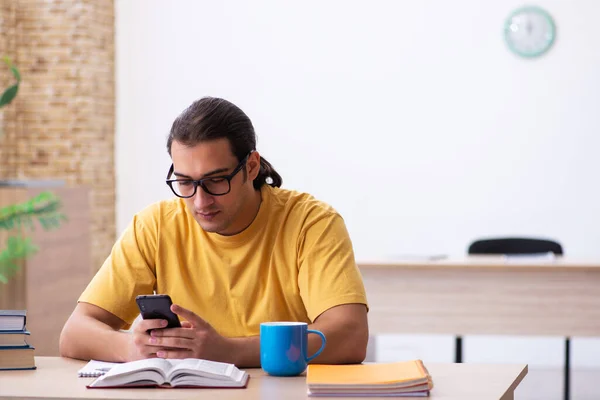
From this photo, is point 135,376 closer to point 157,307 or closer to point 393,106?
point 157,307

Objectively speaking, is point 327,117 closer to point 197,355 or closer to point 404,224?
point 404,224

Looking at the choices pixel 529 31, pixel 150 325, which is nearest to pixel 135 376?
pixel 150 325

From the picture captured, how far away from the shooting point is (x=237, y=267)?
2182mm

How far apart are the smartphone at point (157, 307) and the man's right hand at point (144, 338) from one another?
1 centimetres

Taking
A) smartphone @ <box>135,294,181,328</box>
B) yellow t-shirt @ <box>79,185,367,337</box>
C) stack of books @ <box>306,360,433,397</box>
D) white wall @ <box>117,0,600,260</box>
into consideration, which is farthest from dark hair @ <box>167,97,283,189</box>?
white wall @ <box>117,0,600,260</box>

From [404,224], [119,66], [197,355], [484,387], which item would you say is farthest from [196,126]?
[119,66]

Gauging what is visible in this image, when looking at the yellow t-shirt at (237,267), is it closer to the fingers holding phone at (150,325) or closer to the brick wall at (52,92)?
the fingers holding phone at (150,325)

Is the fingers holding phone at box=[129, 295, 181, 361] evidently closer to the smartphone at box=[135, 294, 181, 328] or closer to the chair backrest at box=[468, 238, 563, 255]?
the smartphone at box=[135, 294, 181, 328]

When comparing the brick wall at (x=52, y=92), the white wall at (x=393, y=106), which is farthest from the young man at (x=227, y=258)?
the brick wall at (x=52, y=92)

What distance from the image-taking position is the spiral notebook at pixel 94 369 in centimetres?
179

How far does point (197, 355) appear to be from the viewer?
1.83 metres

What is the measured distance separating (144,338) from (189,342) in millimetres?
102

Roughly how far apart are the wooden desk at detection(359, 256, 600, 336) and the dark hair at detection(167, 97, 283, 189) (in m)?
1.96

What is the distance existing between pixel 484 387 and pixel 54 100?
479 centimetres
